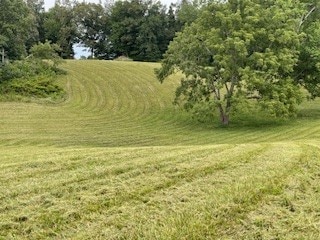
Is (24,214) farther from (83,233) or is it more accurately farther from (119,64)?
(119,64)

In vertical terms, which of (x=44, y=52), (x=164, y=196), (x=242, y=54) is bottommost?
(x=164, y=196)

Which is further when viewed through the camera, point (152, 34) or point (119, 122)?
point (152, 34)

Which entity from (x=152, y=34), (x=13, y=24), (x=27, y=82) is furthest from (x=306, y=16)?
(x=152, y=34)

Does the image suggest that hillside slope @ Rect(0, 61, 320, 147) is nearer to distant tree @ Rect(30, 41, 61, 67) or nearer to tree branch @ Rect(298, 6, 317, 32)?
distant tree @ Rect(30, 41, 61, 67)

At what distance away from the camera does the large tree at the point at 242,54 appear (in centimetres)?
2194

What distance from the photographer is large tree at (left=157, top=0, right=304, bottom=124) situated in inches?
864

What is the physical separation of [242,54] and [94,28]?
58.5 metres

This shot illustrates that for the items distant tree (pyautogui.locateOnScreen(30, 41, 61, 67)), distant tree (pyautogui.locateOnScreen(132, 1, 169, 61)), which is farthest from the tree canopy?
distant tree (pyautogui.locateOnScreen(132, 1, 169, 61))

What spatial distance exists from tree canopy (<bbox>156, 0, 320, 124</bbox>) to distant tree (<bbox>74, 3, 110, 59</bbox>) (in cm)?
5216

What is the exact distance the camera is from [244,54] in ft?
71.8

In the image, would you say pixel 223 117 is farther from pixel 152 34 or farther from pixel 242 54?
pixel 152 34

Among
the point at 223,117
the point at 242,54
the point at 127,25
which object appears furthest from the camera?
the point at 127,25

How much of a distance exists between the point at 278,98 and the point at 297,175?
16392 mm

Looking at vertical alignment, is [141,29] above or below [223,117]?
above
